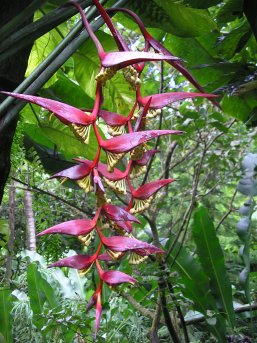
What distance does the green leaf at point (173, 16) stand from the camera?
2.32 feet

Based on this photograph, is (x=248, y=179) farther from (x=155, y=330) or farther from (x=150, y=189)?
(x=150, y=189)

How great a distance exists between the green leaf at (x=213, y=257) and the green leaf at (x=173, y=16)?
2.60ft

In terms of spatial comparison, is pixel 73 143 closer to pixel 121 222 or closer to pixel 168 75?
pixel 121 222

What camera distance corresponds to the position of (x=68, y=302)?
120cm

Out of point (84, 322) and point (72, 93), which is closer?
point (84, 322)

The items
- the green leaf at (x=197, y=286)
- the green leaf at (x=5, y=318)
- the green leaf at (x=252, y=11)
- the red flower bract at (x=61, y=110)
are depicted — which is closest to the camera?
the red flower bract at (x=61, y=110)

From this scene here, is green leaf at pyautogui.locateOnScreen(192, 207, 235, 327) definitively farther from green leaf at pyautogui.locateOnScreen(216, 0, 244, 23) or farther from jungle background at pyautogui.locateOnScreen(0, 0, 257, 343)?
green leaf at pyautogui.locateOnScreen(216, 0, 244, 23)

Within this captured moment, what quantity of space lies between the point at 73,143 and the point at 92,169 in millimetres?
584

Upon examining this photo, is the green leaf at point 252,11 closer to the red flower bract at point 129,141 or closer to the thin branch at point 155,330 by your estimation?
the red flower bract at point 129,141

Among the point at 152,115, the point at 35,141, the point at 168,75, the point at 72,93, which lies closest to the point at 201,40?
the point at 72,93

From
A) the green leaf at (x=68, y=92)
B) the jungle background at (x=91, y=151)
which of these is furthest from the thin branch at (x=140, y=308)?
the green leaf at (x=68, y=92)

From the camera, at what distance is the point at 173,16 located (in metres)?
0.74

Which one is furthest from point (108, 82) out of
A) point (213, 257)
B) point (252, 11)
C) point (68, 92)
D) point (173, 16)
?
point (213, 257)

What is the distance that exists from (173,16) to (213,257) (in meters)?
0.94
